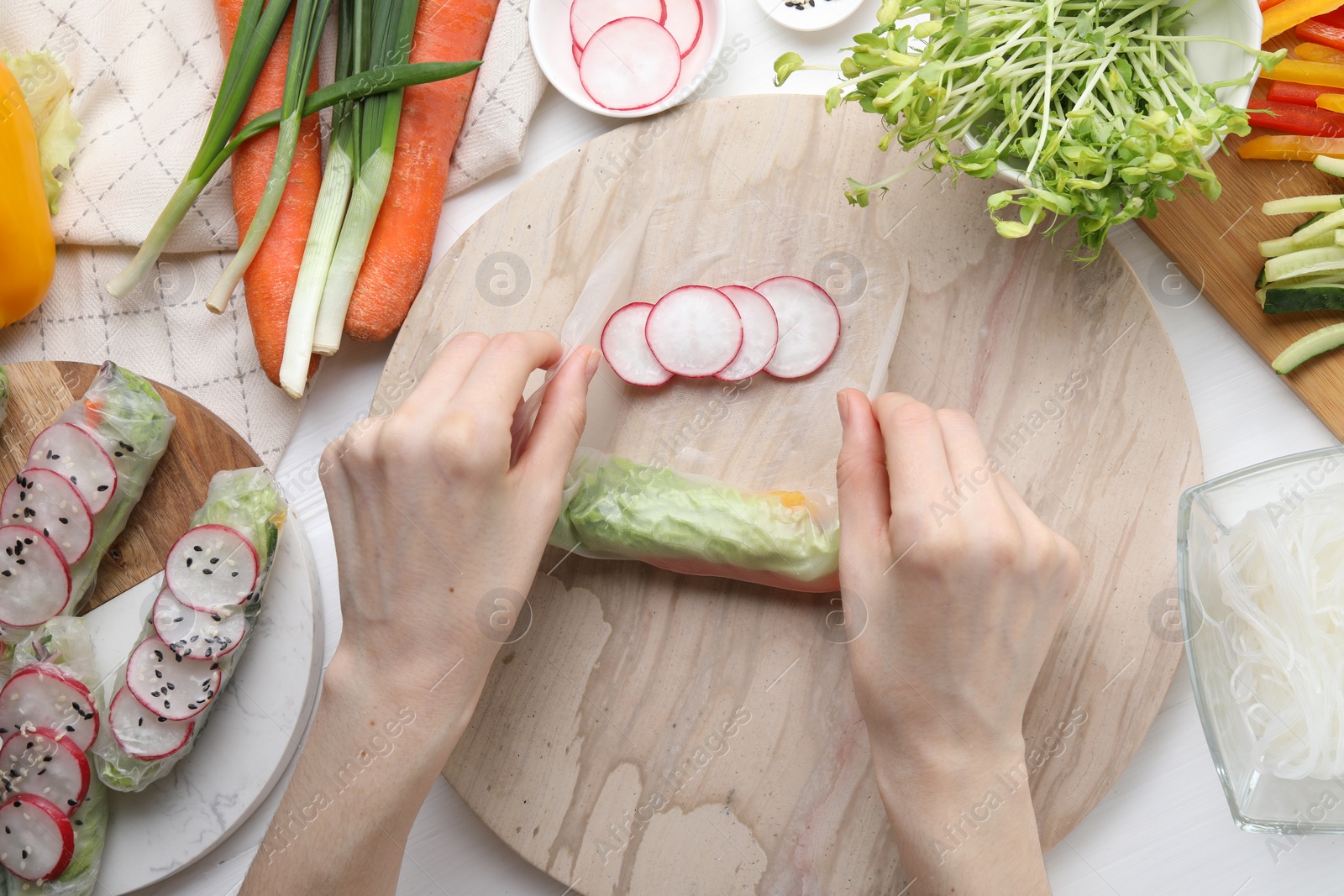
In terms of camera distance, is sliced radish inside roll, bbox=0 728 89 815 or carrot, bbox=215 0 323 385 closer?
sliced radish inside roll, bbox=0 728 89 815

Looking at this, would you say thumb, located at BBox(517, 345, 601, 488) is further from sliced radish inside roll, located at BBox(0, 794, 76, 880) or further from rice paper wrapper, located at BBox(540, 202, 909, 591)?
sliced radish inside roll, located at BBox(0, 794, 76, 880)

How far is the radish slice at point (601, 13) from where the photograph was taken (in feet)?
7.16

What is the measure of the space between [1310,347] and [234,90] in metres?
2.59

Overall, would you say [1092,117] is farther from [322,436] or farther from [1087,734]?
[322,436]

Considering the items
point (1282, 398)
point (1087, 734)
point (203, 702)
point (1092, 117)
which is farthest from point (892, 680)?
point (203, 702)

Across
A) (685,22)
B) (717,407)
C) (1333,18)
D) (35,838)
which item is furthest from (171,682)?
(1333,18)

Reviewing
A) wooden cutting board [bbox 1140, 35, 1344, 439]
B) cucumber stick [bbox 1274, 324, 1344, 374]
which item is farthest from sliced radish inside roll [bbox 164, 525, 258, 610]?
cucumber stick [bbox 1274, 324, 1344, 374]

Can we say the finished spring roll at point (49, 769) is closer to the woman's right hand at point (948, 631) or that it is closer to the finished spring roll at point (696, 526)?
the finished spring roll at point (696, 526)

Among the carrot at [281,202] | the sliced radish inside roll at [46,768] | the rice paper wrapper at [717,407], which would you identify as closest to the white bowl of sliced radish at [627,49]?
the rice paper wrapper at [717,407]

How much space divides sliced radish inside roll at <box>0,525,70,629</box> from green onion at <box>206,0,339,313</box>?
2.26ft

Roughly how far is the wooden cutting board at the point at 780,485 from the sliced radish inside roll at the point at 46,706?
3.06ft

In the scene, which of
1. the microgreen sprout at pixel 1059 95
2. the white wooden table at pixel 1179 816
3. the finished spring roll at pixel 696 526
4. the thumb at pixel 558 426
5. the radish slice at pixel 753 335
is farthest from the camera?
the white wooden table at pixel 1179 816

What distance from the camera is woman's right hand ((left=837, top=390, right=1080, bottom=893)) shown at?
1629 mm

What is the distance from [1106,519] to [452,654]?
4.67 feet
